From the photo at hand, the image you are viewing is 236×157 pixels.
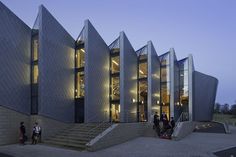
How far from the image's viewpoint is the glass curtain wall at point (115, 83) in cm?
3278

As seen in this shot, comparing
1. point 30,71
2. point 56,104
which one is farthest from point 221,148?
point 30,71

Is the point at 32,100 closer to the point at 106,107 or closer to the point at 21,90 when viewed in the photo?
the point at 21,90

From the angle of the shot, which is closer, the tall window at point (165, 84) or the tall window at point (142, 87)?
the tall window at point (142, 87)

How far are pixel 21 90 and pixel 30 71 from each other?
1.84 meters

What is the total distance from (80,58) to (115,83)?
15.6ft

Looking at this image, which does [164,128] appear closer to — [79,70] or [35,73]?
[79,70]

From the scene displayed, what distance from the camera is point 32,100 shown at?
25.9 metres

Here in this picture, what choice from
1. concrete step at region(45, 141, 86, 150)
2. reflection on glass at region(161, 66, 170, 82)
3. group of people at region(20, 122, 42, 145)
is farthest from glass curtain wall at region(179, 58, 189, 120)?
group of people at region(20, 122, 42, 145)

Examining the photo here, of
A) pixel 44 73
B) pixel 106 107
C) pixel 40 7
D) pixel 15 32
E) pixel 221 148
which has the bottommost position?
pixel 221 148

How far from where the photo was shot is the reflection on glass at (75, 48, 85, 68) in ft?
99.1

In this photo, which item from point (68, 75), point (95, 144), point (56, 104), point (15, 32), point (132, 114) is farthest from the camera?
point (132, 114)

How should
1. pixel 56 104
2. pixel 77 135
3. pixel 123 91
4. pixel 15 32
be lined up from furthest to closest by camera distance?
1. pixel 123 91
2. pixel 56 104
3. pixel 15 32
4. pixel 77 135

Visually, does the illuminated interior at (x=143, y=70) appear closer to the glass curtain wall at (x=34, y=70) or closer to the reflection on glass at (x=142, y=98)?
the reflection on glass at (x=142, y=98)

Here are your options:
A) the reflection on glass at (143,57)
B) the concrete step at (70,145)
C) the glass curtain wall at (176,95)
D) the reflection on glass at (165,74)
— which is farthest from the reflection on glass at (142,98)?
the concrete step at (70,145)
